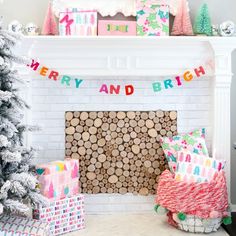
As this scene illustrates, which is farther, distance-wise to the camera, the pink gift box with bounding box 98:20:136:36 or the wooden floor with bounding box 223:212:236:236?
the pink gift box with bounding box 98:20:136:36

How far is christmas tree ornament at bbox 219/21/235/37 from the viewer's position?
3.64 metres

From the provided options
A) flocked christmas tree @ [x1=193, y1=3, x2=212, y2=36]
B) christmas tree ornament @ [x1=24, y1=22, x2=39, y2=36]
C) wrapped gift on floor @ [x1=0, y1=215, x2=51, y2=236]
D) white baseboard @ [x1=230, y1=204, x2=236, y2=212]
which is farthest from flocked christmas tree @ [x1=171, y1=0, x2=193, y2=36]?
wrapped gift on floor @ [x1=0, y1=215, x2=51, y2=236]

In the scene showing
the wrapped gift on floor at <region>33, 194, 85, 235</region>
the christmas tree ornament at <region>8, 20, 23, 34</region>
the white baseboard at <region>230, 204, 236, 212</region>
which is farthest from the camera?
the white baseboard at <region>230, 204, 236, 212</region>

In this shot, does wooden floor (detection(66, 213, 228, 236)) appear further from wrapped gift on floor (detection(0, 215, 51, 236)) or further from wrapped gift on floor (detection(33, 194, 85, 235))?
wrapped gift on floor (detection(0, 215, 51, 236))

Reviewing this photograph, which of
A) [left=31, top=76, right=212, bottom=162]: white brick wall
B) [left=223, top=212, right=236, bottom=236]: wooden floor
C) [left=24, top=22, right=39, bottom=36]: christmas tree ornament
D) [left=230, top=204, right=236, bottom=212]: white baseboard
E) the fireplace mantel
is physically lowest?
[left=223, top=212, right=236, bottom=236]: wooden floor

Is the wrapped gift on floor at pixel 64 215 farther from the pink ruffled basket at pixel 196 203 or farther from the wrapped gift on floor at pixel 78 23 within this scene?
the wrapped gift on floor at pixel 78 23

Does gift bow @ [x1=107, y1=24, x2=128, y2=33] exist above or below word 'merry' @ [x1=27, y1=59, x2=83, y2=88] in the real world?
above

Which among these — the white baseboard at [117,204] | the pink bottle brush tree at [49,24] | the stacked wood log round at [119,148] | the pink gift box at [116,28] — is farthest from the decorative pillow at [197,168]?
the pink bottle brush tree at [49,24]

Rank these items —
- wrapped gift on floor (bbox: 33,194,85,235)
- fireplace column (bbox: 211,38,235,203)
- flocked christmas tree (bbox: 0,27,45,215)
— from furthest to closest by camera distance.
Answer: fireplace column (bbox: 211,38,235,203)
wrapped gift on floor (bbox: 33,194,85,235)
flocked christmas tree (bbox: 0,27,45,215)

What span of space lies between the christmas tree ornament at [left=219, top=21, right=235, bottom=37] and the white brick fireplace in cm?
6

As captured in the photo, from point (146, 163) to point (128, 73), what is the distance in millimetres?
743

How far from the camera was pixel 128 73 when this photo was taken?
3.71 metres

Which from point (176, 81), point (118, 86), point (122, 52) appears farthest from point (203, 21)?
point (118, 86)

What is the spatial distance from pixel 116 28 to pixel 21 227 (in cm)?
167
